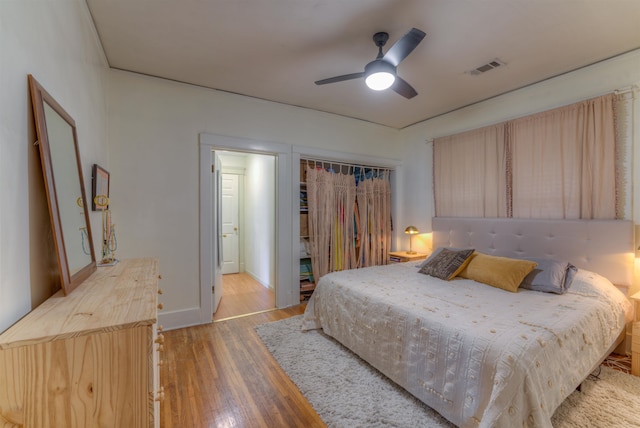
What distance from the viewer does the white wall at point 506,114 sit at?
2459 mm

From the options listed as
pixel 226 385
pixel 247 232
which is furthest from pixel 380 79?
pixel 247 232

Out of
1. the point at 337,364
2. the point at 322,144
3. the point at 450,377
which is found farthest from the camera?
the point at 322,144

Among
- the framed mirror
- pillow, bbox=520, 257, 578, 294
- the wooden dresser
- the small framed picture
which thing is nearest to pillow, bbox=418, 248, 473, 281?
pillow, bbox=520, 257, 578, 294

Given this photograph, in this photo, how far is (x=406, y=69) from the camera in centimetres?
275

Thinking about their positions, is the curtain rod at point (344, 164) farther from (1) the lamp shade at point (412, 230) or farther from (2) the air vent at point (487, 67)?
(2) the air vent at point (487, 67)

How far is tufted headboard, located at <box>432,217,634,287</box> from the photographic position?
2.41 m

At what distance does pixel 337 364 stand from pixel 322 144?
9.11 feet

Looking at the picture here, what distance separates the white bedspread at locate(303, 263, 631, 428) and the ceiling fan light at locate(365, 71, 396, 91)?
1.68 metres

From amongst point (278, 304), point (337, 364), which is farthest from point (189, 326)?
point (337, 364)

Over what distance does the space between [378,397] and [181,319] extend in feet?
7.29

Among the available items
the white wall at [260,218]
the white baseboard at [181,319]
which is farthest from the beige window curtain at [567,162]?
the white baseboard at [181,319]

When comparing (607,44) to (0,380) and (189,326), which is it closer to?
(0,380)

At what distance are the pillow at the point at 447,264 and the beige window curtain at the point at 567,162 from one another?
0.90m

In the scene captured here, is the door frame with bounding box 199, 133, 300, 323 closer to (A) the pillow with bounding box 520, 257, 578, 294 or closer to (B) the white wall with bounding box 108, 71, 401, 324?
(B) the white wall with bounding box 108, 71, 401, 324
